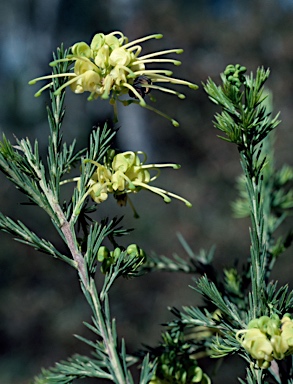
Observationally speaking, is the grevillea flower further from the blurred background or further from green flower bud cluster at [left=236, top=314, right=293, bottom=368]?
the blurred background

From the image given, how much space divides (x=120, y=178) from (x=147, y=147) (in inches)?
185

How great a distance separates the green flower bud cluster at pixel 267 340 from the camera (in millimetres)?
206

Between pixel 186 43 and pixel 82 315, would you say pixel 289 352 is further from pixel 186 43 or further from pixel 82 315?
pixel 186 43

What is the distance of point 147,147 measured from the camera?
492cm

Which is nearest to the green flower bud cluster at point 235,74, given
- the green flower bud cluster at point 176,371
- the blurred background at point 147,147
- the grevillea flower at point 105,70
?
the grevillea flower at point 105,70

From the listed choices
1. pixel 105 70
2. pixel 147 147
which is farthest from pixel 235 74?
pixel 147 147

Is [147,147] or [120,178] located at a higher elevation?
[120,178]

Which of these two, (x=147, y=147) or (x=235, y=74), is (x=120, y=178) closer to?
(x=235, y=74)

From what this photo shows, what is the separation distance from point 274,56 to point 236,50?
1.10 ft

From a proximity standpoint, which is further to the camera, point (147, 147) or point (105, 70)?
point (147, 147)

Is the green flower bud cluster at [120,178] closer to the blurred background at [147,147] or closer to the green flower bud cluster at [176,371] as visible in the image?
the green flower bud cluster at [176,371]

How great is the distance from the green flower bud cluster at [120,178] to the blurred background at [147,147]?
2.02 meters

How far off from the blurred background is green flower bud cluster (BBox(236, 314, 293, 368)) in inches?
82.2

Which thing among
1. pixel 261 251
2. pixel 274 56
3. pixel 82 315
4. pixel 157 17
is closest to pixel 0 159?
pixel 261 251
